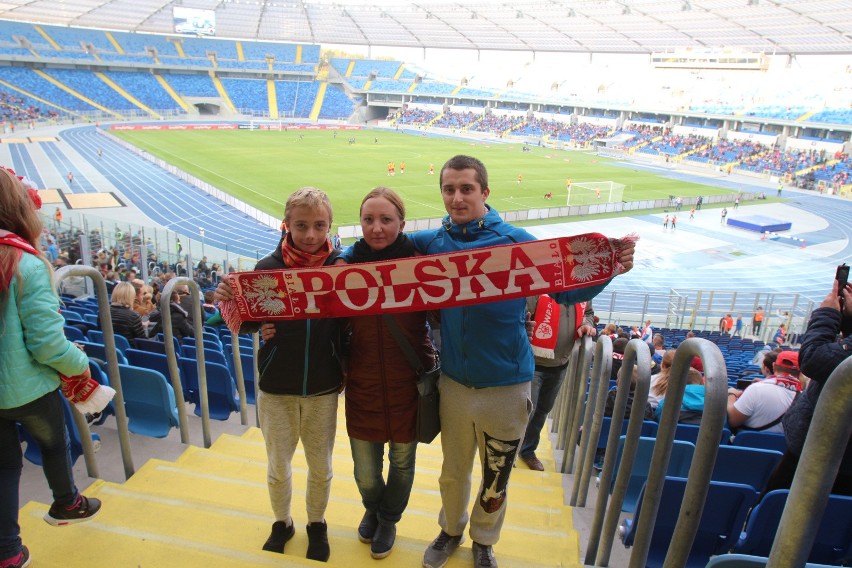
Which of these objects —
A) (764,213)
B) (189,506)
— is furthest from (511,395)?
(764,213)

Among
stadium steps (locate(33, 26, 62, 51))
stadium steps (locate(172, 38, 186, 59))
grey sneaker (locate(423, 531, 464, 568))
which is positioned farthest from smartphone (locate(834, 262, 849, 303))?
stadium steps (locate(172, 38, 186, 59))

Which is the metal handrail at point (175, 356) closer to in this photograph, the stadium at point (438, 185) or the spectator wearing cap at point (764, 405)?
the stadium at point (438, 185)

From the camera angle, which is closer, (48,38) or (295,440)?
(295,440)

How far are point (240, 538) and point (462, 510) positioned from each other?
3.61ft

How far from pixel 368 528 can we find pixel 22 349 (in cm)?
179

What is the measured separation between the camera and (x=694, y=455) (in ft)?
5.89

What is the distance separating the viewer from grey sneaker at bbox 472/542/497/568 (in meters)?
2.77

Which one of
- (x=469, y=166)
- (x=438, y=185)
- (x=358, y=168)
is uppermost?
(x=469, y=166)

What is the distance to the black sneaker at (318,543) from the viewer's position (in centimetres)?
285

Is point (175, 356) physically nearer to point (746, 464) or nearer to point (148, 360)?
point (148, 360)

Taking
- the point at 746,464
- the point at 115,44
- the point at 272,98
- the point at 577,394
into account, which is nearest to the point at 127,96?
the point at 115,44

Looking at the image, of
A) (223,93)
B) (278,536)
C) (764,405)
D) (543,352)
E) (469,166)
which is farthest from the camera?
(223,93)

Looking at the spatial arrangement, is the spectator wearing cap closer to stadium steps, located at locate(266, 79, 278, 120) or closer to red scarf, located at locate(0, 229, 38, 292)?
red scarf, located at locate(0, 229, 38, 292)

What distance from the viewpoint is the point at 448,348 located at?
112 inches
